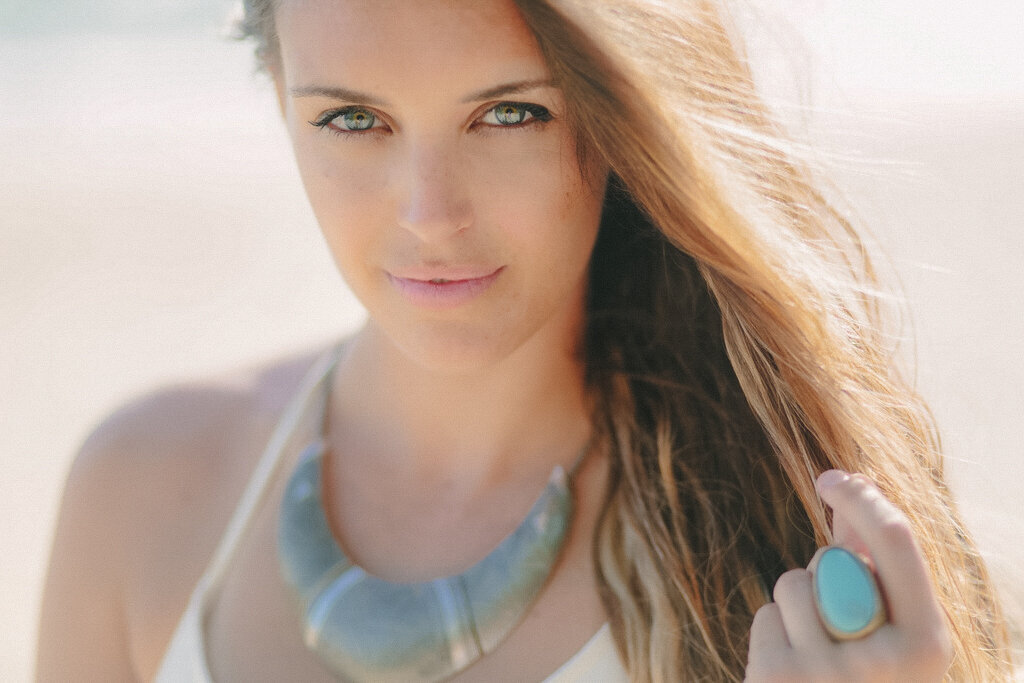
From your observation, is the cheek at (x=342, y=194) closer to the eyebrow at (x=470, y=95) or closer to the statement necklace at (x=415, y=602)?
the eyebrow at (x=470, y=95)

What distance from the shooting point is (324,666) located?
4.99ft

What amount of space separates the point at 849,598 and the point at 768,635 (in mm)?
99

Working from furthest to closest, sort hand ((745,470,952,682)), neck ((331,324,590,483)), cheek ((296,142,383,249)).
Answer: neck ((331,324,590,483))
cheek ((296,142,383,249))
hand ((745,470,952,682))

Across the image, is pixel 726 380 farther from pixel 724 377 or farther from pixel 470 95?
pixel 470 95

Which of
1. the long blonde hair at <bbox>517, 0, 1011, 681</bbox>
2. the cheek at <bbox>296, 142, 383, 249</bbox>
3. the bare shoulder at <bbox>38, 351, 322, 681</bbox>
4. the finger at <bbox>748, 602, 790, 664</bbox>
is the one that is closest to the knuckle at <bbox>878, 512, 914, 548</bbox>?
the finger at <bbox>748, 602, 790, 664</bbox>

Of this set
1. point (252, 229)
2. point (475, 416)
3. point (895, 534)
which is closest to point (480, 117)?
point (475, 416)

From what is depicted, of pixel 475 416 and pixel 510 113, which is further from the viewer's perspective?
pixel 475 416

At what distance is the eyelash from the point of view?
52.4 inches

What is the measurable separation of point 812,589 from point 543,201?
1.87ft

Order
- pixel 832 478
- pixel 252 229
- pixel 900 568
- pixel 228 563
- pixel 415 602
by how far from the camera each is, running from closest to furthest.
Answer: pixel 900 568 < pixel 832 478 < pixel 415 602 < pixel 228 563 < pixel 252 229

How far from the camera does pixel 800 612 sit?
1115 millimetres

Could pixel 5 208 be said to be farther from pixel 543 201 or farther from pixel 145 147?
pixel 543 201

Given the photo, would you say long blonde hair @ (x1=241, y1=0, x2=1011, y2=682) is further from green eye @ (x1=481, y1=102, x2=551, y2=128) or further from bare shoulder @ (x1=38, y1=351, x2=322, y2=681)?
bare shoulder @ (x1=38, y1=351, x2=322, y2=681)

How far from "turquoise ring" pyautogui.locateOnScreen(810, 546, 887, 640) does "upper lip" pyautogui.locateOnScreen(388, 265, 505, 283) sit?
0.55m
